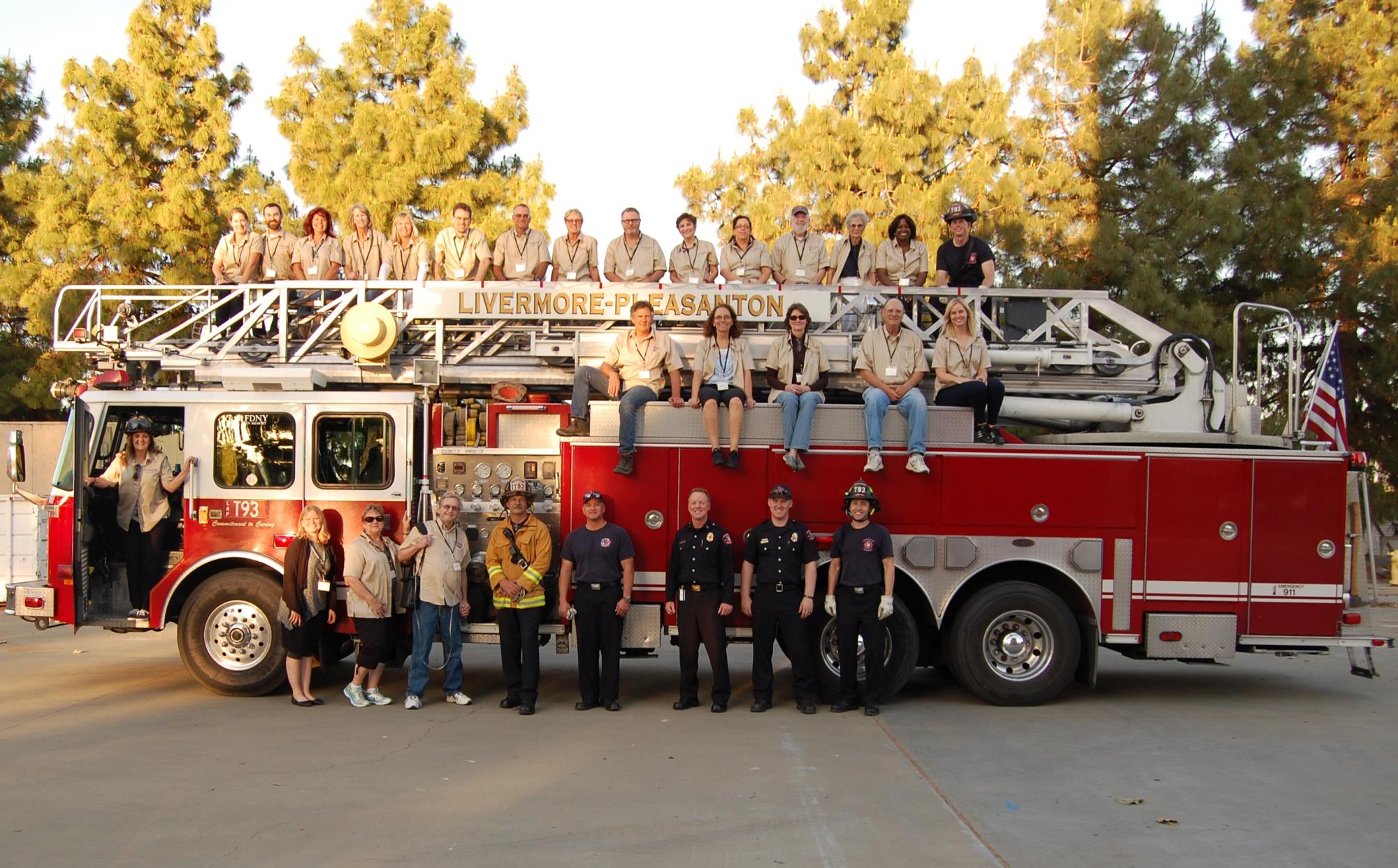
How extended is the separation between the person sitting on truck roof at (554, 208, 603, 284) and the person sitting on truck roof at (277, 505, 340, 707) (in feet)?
11.4

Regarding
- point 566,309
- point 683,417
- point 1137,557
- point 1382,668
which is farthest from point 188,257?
point 1382,668

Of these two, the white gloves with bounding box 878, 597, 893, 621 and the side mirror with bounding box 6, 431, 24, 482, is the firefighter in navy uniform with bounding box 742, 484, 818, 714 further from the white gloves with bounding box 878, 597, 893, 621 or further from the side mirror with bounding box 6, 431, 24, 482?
the side mirror with bounding box 6, 431, 24, 482

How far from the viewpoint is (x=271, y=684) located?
32.2ft

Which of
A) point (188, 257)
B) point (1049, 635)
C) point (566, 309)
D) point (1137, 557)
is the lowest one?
point (1049, 635)

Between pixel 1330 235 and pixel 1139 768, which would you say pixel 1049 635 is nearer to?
pixel 1139 768

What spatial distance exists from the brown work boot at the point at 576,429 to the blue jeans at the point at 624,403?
0.11 meters

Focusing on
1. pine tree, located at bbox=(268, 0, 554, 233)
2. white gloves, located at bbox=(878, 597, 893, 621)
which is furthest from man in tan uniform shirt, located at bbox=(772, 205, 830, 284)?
pine tree, located at bbox=(268, 0, 554, 233)

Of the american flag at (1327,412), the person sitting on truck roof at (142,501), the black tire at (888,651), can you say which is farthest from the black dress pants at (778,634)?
the american flag at (1327,412)

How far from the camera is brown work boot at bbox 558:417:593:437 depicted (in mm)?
9812

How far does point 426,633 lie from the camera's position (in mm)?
9531

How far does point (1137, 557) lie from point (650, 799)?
4.95 meters

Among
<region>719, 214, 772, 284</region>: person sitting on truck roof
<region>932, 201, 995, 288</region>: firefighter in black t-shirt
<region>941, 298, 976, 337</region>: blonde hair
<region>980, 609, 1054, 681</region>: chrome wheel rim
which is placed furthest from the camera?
<region>719, 214, 772, 284</region>: person sitting on truck roof

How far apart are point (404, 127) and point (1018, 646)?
14053mm

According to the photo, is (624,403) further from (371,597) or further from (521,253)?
(521,253)
